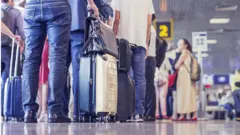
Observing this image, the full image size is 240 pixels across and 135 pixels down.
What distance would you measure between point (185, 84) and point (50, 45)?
4473 millimetres

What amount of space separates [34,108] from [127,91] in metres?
0.73

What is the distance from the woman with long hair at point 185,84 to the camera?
285 inches

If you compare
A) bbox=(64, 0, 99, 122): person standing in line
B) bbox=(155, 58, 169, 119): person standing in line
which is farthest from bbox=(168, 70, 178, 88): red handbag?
bbox=(64, 0, 99, 122): person standing in line

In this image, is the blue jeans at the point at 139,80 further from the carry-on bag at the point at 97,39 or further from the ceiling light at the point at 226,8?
the ceiling light at the point at 226,8

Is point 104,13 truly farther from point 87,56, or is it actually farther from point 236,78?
point 236,78

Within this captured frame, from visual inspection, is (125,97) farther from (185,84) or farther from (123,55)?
(185,84)

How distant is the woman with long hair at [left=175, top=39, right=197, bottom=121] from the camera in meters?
7.25

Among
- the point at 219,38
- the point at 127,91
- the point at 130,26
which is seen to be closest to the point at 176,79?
the point at 130,26

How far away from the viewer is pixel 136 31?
163 inches

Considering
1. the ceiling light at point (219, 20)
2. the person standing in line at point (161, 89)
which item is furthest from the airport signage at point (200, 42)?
the ceiling light at point (219, 20)

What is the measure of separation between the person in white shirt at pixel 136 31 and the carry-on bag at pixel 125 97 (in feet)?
1.37

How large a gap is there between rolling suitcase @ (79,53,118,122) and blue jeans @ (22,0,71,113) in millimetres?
150

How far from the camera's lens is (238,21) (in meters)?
16.5

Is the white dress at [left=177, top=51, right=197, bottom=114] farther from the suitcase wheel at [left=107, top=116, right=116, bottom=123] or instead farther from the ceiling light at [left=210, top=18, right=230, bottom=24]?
the ceiling light at [left=210, top=18, right=230, bottom=24]
